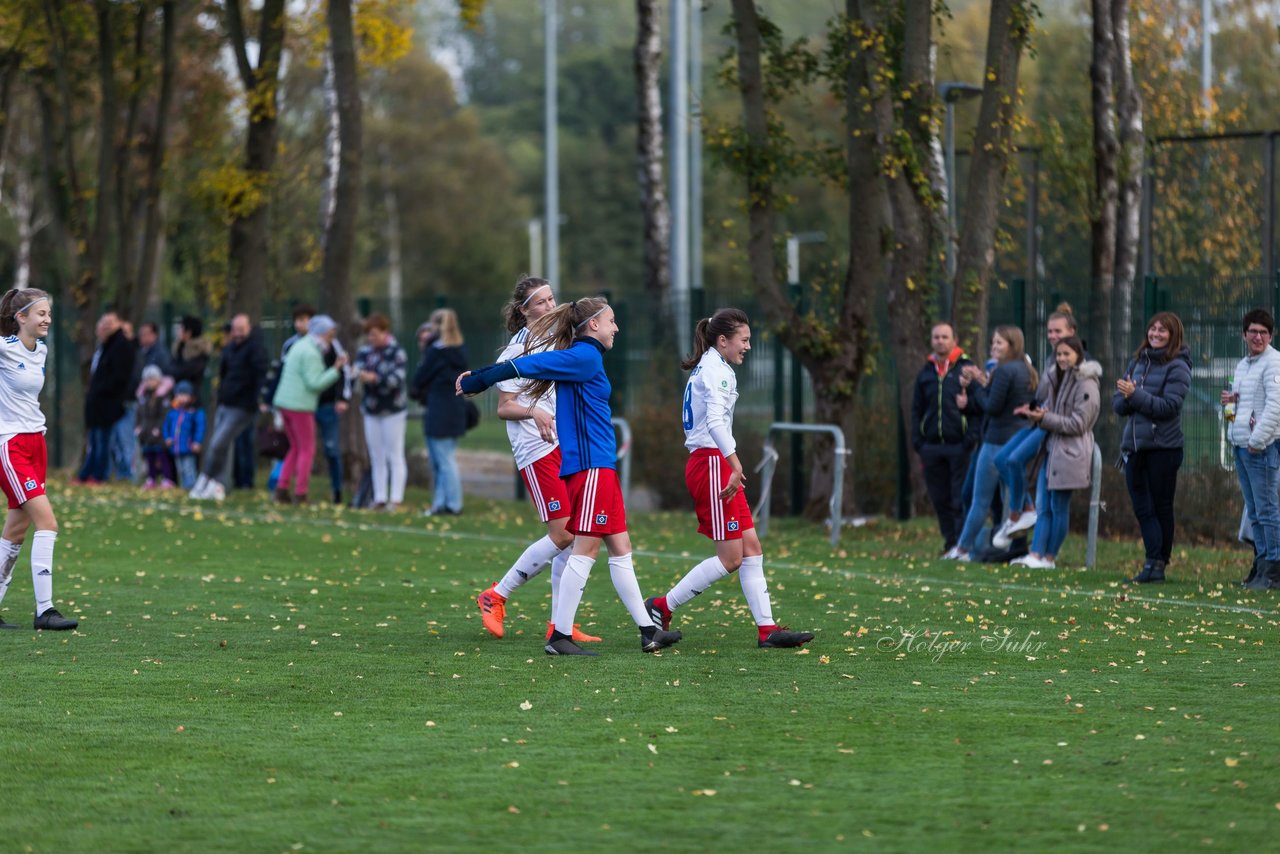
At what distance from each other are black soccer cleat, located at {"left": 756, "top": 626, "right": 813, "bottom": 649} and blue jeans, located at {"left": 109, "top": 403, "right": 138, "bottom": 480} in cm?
1466

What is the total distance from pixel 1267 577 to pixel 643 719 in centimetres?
633

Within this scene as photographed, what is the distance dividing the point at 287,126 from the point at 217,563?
3671 cm

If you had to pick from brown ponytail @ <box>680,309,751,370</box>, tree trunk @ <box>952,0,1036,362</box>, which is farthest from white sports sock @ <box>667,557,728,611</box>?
tree trunk @ <box>952,0,1036,362</box>

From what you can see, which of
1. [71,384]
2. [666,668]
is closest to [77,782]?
[666,668]

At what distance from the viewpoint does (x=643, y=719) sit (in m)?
7.62

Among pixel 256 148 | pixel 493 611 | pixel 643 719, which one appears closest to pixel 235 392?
pixel 256 148

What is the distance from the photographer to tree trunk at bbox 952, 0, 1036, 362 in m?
16.4

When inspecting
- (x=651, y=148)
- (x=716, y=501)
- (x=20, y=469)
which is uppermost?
(x=651, y=148)

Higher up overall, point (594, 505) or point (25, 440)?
point (25, 440)

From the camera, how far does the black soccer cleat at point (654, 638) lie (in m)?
9.50

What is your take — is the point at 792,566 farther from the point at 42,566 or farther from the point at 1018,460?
the point at 42,566

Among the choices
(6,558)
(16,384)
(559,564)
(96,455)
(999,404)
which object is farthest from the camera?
(96,455)

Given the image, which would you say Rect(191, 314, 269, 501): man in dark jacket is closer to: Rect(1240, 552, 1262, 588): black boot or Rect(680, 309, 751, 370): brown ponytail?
Rect(680, 309, 751, 370): brown ponytail

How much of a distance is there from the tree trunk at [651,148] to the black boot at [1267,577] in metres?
13.0
